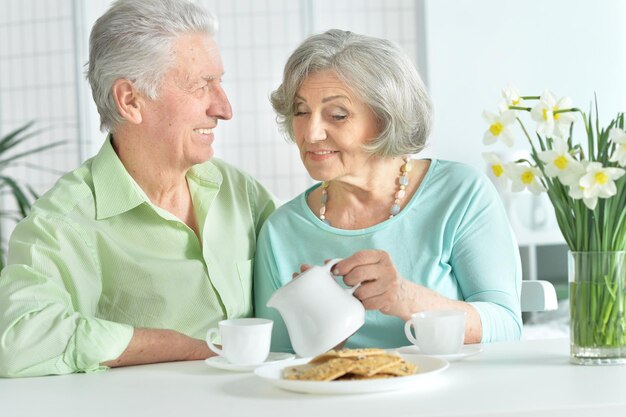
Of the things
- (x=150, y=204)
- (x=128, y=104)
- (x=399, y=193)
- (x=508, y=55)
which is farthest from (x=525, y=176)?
(x=508, y=55)

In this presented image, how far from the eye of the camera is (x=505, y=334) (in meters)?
1.99

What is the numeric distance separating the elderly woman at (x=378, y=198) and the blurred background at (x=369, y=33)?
12.7 feet

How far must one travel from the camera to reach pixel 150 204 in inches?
84.4

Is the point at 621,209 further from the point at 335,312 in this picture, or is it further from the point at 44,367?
the point at 44,367

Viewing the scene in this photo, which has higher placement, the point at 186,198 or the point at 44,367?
the point at 186,198

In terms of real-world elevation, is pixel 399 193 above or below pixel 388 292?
above

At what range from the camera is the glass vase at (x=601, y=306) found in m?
1.56

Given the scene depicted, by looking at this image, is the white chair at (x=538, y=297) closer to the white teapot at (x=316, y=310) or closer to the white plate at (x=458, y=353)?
the white plate at (x=458, y=353)

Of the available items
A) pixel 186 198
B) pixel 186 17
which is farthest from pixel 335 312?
pixel 186 17

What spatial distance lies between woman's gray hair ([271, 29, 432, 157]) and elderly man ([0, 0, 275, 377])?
0.24m

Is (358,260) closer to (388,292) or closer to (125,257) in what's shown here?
(388,292)

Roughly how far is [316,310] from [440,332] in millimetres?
218

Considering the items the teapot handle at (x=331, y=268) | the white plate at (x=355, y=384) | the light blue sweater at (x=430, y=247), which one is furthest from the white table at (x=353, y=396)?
the light blue sweater at (x=430, y=247)

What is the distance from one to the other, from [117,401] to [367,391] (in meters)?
0.38
